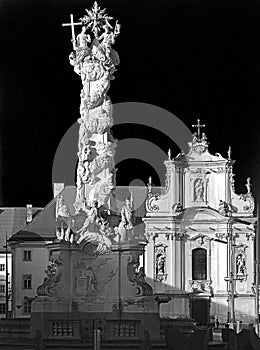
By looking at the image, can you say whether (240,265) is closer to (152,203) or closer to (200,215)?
(200,215)

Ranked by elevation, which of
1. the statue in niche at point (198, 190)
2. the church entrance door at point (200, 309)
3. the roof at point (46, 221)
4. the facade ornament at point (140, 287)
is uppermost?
the statue in niche at point (198, 190)

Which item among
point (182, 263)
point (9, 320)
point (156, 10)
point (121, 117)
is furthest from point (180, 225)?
point (156, 10)

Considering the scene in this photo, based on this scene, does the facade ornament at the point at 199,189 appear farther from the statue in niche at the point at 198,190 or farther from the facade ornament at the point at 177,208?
the facade ornament at the point at 177,208

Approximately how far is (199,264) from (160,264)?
1.84 meters

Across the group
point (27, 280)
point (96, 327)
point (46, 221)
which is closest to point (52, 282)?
point (96, 327)

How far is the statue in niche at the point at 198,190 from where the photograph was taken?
172ft

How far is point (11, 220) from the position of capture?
195 ft

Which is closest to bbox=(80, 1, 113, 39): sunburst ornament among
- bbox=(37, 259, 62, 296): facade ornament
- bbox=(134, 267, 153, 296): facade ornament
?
bbox=(37, 259, 62, 296): facade ornament

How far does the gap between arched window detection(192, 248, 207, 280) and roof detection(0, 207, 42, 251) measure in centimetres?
962

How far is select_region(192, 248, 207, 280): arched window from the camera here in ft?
172

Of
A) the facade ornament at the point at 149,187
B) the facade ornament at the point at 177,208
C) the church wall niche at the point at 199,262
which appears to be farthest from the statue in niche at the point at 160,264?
the facade ornament at the point at 149,187

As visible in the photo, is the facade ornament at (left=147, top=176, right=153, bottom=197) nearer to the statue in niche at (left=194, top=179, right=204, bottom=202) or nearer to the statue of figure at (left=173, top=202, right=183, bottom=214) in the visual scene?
the statue of figure at (left=173, top=202, right=183, bottom=214)

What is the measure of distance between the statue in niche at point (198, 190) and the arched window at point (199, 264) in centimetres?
242

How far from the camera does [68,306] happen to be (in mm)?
30609
